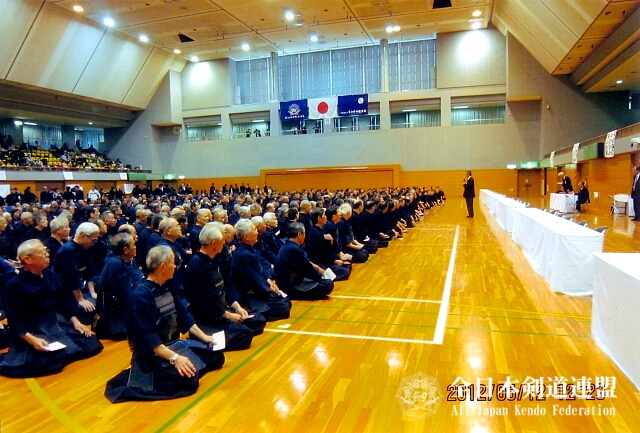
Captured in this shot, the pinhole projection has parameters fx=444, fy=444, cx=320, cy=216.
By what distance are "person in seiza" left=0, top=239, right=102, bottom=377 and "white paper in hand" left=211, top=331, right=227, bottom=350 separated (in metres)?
1.32

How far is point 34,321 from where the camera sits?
13.2ft

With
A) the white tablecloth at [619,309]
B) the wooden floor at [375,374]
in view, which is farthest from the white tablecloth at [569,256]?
the white tablecloth at [619,309]

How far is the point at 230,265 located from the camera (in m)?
5.11

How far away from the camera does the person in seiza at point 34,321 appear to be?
385 cm

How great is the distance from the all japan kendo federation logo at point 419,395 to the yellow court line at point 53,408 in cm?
224

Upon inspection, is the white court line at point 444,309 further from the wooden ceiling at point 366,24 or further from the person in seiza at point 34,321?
the wooden ceiling at point 366,24

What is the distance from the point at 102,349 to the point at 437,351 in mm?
3354

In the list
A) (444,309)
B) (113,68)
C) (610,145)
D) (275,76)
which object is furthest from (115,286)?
(275,76)

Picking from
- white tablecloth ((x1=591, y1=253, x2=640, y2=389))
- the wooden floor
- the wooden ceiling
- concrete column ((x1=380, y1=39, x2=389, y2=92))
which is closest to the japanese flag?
concrete column ((x1=380, y1=39, x2=389, y2=92))

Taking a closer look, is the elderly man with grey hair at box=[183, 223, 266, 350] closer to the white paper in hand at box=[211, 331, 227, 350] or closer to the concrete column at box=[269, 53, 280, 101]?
the white paper in hand at box=[211, 331, 227, 350]

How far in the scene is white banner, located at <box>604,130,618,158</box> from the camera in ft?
57.4

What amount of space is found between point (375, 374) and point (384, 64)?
1116 inches

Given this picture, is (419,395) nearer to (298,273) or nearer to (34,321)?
(298,273)

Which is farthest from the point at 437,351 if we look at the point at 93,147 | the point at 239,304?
the point at 93,147
